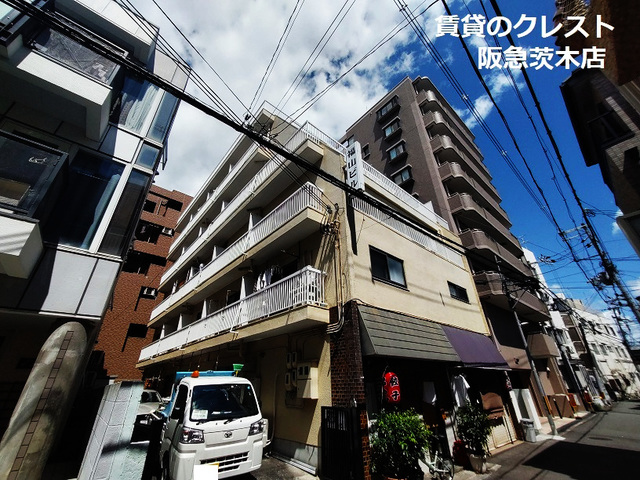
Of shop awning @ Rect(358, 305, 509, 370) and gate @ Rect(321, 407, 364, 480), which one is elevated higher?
shop awning @ Rect(358, 305, 509, 370)

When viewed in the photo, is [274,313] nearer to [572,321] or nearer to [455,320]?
[455,320]

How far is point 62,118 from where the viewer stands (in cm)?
683

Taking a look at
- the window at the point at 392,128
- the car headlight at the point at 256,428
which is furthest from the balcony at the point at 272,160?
the window at the point at 392,128

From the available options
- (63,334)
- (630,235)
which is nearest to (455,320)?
(630,235)

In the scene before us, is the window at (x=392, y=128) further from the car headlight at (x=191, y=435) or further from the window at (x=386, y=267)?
the car headlight at (x=191, y=435)

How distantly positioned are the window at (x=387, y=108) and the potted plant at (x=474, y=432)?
942 inches

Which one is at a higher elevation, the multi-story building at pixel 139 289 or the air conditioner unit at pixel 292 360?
the multi-story building at pixel 139 289

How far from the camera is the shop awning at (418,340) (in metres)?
7.29

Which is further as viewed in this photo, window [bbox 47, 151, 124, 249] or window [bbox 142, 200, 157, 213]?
window [bbox 142, 200, 157, 213]

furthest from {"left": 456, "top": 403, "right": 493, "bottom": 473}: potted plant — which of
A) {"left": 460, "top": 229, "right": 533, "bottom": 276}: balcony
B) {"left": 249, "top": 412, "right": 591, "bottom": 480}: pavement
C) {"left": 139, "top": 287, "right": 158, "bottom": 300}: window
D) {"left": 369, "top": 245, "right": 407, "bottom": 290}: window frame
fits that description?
{"left": 139, "top": 287, "right": 158, "bottom": 300}: window

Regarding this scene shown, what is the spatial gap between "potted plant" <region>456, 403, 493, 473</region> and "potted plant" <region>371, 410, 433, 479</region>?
9.64ft

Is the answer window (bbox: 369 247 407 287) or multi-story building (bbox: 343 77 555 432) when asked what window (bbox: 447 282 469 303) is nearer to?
multi-story building (bbox: 343 77 555 432)

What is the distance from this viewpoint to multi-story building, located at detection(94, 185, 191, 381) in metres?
19.4

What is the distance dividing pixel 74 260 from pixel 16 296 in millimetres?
1101
